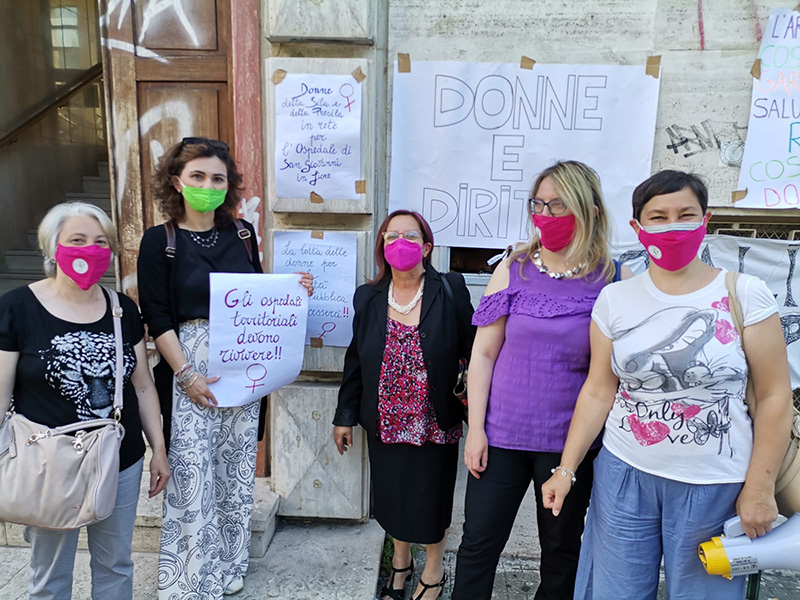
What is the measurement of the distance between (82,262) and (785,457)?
94.7 inches

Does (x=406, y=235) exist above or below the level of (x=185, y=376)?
above

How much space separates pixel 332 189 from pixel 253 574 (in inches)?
78.2

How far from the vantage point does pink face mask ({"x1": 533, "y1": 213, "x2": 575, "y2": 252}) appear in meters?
2.04

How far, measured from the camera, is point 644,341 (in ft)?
5.76

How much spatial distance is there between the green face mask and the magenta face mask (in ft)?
2.43

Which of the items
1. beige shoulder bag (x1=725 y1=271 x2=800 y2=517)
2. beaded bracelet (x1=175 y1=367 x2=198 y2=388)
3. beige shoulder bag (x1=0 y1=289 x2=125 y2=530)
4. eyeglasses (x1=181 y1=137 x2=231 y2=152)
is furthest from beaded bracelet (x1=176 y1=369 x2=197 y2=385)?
beige shoulder bag (x1=725 y1=271 x2=800 y2=517)

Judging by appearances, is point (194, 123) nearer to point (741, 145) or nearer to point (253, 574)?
point (253, 574)

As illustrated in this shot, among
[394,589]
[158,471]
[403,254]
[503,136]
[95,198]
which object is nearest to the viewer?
[158,471]

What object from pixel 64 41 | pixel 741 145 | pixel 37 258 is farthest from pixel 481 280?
pixel 64 41

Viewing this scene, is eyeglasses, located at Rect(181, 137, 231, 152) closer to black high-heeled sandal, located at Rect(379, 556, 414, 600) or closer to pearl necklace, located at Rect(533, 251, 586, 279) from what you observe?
pearl necklace, located at Rect(533, 251, 586, 279)

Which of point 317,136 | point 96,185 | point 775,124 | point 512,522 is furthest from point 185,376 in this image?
point 96,185

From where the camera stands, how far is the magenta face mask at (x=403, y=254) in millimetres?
2301

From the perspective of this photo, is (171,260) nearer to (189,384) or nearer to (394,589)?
(189,384)

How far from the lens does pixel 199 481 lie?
7.55ft
